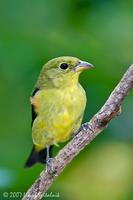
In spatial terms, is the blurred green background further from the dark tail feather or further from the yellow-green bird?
the yellow-green bird

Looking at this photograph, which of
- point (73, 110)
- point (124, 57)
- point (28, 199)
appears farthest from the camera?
point (124, 57)

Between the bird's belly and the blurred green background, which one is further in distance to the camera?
the blurred green background

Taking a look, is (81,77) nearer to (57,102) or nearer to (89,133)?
(57,102)

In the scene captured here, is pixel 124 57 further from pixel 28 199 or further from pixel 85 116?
pixel 28 199

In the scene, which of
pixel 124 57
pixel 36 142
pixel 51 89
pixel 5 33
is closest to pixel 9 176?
pixel 36 142

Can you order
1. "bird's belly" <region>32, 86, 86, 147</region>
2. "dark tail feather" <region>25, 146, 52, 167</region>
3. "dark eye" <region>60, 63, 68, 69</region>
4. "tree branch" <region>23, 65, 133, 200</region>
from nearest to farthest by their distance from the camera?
"tree branch" <region>23, 65, 133, 200</region> < "bird's belly" <region>32, 86, 86, 147</region> < "dark eye" <region>60, 63, 68, 69</region> < "dark tail feather" <region>25, 146, 52, 167</region>

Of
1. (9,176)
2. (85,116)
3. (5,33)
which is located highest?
(5,33)

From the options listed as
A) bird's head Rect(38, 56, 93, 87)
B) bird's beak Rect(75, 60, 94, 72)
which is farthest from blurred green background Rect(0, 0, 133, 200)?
bird's beak Rect(75, 60, 94, 72)
